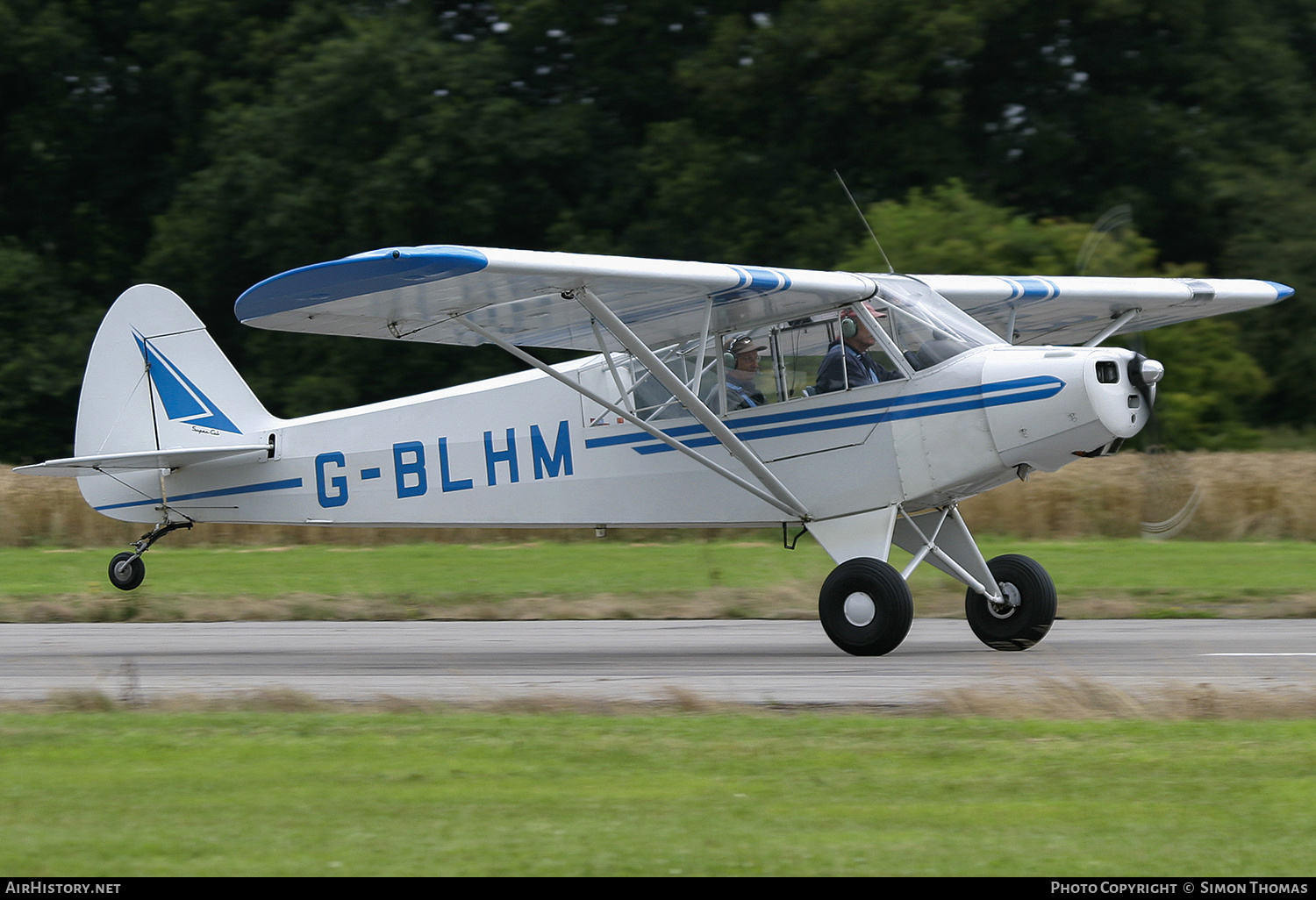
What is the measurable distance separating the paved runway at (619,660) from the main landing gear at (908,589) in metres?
0.18

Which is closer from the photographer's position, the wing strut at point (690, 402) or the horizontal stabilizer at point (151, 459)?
Answer: the wing strut at point (690, 402)

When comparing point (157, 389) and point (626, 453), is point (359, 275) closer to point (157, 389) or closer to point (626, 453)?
point (626, 453)

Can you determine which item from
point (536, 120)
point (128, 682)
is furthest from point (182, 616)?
point (536, 120)

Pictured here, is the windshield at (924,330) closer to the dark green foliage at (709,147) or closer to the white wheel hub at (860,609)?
the white wheel hub at (860,609)

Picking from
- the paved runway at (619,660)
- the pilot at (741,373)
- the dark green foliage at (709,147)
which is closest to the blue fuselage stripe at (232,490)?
the paved runway at (619,660)

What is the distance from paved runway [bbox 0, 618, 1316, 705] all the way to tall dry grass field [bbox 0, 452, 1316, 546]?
24.8ft

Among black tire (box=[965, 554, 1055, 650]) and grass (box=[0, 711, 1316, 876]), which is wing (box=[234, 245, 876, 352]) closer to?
black tire (box=[965, 554, 1055, 650])

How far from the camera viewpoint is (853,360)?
10750 millimetres

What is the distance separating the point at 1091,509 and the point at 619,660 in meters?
11.6

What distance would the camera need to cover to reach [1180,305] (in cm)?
1333

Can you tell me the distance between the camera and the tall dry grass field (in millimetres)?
19922

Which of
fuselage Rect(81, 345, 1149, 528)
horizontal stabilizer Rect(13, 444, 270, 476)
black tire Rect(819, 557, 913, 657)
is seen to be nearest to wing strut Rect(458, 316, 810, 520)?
fuselage Rect(81, 345, 1149, 528)

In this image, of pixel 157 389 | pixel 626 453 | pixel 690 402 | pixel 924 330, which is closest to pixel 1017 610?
pixel 924 330

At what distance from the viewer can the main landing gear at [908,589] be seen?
10055 mm
